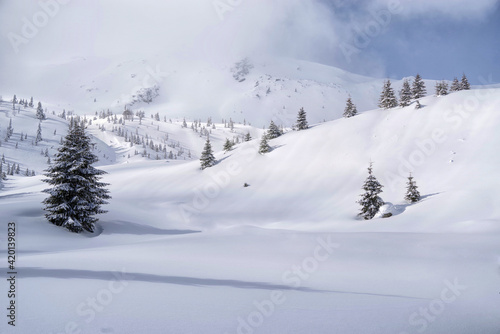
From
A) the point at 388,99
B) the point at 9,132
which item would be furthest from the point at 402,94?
the point at 9,132

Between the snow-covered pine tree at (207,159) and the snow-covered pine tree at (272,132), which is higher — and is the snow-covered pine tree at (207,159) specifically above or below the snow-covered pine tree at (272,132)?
below

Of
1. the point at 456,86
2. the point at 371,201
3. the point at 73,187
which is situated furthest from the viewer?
the point at 456,86

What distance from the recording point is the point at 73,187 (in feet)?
56.9

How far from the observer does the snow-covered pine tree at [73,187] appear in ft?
53.8

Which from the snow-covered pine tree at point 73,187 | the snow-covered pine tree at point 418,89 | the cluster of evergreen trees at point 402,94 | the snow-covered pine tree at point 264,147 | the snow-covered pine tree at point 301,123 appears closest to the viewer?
the snow-covered pine tree at point 73,187

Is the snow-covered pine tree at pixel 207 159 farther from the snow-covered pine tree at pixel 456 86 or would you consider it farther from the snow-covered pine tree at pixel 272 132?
the snow-covered pine tree at pixel 456 86

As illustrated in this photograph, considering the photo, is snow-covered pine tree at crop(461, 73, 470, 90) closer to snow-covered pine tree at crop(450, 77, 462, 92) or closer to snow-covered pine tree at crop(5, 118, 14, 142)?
snow-covered pine tree at crop(450, 77, 462, 92)

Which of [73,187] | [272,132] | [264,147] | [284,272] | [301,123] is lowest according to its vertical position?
[284,272]

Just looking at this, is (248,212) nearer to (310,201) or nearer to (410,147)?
(310,201)

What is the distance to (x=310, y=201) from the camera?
32.2 meters

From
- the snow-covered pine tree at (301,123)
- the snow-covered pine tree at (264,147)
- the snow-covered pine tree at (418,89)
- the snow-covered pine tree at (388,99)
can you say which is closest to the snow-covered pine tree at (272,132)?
the snow-covered pine tree at (301,123)

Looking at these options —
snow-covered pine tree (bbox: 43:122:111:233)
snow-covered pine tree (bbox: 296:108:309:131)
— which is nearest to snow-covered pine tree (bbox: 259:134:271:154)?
snow-covered pine tree (bbox: 296:108:309:131)

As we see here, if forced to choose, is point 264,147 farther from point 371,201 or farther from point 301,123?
point 371,201

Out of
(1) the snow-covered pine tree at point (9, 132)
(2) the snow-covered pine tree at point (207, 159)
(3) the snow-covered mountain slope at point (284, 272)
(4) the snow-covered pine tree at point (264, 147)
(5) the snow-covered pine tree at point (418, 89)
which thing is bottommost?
(3) the snow-covered mountain slope at point (284, 272)
